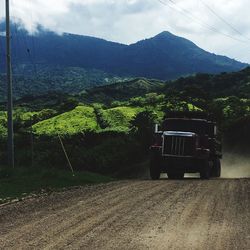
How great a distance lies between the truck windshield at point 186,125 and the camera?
25.7 m

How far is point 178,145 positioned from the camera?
24953mm

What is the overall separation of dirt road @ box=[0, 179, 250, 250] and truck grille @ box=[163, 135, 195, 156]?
7.46 m

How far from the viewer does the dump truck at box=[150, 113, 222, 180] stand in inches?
981

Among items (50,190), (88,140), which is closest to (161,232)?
(50,190)

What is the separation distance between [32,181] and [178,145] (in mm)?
7789

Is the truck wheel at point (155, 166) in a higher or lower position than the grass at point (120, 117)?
higher

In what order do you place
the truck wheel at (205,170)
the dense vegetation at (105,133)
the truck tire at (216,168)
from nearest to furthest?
the truck wheel at (205,170), the truck tire at (216,168), the dense vegetation at (105,133)

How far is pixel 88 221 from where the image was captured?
1136 centimetres

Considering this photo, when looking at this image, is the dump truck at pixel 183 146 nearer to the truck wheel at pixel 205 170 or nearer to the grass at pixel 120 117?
the truck wheel at pixel 205 170

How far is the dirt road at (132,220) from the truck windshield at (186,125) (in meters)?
8.42

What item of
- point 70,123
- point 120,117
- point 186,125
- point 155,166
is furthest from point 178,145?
point 120,117

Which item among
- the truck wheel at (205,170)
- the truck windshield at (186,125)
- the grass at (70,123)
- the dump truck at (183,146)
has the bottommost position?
the grass at (70,123)

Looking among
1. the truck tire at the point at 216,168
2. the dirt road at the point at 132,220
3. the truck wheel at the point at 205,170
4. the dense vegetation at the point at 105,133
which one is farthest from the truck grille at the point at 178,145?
the dense vegetation at the point at 105,133

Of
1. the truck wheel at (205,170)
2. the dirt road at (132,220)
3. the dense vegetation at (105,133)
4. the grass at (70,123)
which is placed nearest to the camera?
the dirt road at (132,220)
